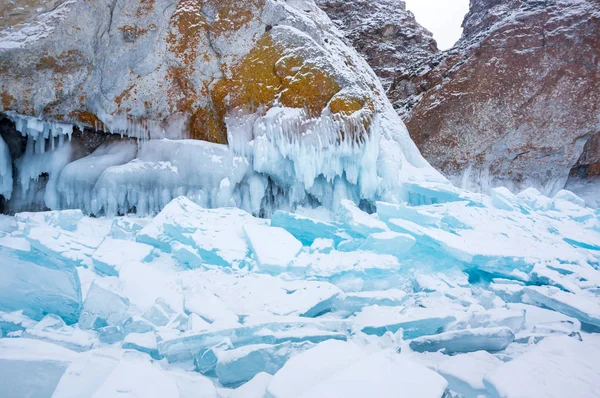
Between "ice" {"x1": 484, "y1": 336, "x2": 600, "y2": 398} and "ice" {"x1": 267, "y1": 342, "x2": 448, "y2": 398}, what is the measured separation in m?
0.30

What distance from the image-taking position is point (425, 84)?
12938 mm

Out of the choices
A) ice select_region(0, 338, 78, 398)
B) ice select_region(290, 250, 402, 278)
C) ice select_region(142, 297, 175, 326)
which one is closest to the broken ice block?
ice select_region(142, 297, 175, 326)

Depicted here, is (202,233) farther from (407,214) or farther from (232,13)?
(232,13)

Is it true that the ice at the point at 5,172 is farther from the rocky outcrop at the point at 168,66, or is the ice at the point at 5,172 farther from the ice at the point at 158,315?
the ice at the point at 158,315

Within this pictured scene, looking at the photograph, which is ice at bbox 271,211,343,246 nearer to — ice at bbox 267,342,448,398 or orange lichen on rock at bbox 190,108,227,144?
orange lichen on rock at bbox 190,108,227,144

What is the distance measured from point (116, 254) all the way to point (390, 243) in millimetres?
2700

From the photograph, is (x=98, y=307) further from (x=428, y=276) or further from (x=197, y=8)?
(x=197, y=8)

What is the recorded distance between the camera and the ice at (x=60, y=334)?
1860 mm

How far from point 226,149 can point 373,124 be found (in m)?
2.49

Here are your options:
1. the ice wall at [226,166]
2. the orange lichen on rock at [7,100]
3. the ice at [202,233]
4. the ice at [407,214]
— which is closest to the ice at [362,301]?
the ice at [202,233]

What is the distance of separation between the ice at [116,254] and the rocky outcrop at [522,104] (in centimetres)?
1033

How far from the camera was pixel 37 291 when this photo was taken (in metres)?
2.13

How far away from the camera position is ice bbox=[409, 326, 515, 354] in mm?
1951

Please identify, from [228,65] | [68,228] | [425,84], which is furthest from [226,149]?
[425,84]
